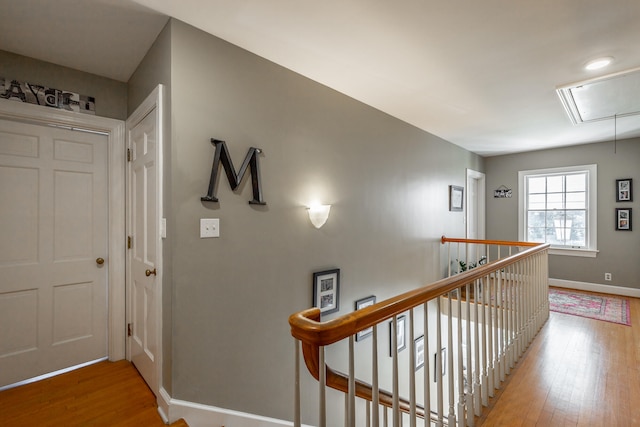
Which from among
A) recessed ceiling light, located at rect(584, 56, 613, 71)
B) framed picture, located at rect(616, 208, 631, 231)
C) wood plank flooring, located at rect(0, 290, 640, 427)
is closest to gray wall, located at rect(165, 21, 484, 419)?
wood plank flooring, located at rect(0, 290, 640, 427)

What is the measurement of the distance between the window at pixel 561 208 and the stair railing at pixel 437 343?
2.21 meters

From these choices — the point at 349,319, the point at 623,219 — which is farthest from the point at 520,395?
the point at 623,219

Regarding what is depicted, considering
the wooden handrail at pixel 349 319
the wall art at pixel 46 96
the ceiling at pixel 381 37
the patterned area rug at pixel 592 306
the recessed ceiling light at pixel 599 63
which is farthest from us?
the patterned area rug at pixel 592 306

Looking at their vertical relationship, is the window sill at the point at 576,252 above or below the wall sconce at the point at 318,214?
below

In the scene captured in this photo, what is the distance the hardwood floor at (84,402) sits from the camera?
1.83 metres

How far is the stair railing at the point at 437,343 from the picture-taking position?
100cm

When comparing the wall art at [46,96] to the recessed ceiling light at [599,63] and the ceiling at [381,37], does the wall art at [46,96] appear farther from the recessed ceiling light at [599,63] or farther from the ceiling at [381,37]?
the recessed ceiling light at [599,63]

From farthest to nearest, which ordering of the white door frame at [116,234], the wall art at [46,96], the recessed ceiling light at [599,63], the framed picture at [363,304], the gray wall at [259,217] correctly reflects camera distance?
the framed picture at [363,304]
the white door frame at [116,234]
the recessed ceiling light at [599,63]
the wall art at [46,96]
the gray wall at [259,217]

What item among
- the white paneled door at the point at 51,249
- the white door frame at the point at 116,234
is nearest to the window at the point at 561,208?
the white door frame at the point at 116,234

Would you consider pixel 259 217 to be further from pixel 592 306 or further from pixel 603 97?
pixel 592 306

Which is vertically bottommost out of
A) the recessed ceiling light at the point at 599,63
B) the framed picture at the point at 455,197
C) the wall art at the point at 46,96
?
the framed picture at the point at 455,197

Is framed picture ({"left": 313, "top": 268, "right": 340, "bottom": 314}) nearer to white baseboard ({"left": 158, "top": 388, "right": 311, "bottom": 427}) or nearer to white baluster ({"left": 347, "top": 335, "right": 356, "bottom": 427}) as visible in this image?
white baseboard ({"left": 158, "top": 388, "right": 311, "bottom": 427})

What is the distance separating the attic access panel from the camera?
2.58 meters

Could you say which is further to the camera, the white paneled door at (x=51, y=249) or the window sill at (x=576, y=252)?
the window sill at (x=576, y=252)
